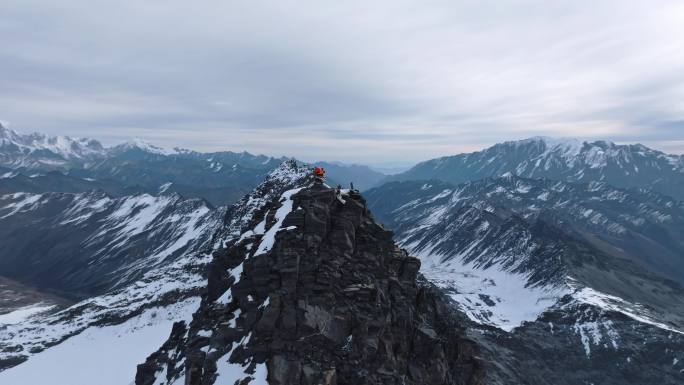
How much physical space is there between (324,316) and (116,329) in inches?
4764

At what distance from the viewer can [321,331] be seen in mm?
46219

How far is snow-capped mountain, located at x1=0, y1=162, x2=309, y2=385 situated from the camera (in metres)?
124

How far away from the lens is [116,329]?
14275 centimetres

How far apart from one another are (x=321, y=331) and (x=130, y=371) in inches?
3426

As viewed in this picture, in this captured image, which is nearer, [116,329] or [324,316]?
[324,316]

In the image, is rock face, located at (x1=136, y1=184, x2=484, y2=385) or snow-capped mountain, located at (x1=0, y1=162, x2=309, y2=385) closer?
rock face, located at (x1=136, y1=184, x2=484, y2=385)

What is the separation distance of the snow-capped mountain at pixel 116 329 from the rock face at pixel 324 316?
2744 inches

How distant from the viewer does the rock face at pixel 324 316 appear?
150ft

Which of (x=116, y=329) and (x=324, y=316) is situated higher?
(x=324, y=316)

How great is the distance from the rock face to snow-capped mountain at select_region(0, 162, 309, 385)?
6969 cm

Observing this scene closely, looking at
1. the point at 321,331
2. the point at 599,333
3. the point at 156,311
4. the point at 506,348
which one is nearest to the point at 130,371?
the point at 156,311

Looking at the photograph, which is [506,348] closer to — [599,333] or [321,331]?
[599,333]

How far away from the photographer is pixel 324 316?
47.4 m

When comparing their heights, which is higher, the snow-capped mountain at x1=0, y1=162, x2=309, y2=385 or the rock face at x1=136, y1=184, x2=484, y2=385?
the rock face at x1=136, y1=184, x2=484, y2=385
